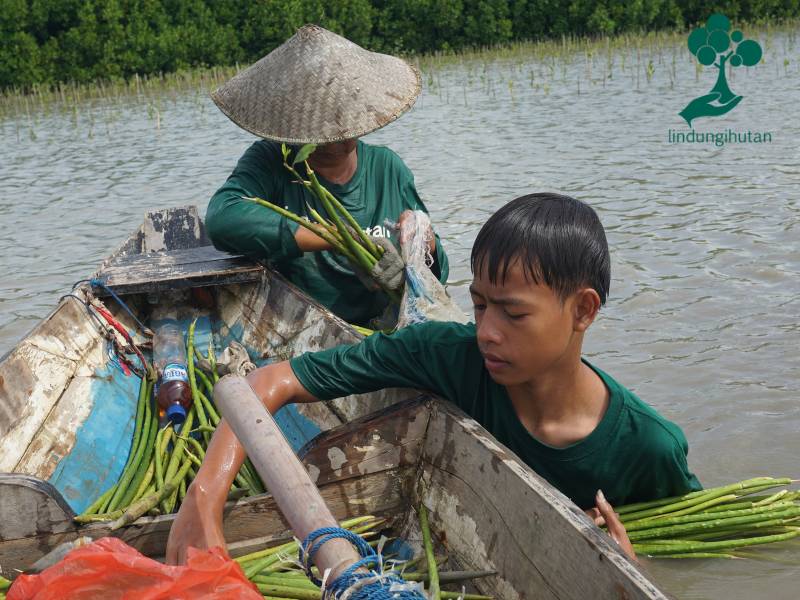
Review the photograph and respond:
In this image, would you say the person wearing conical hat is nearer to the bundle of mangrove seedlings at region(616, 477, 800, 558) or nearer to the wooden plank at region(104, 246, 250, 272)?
the wooden plank at region(104, 246, 250, 272)

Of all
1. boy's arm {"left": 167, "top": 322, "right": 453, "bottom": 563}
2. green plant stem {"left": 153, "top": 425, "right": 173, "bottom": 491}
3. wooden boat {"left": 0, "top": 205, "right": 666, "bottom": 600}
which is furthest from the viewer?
green plant stem {"left": 153, "top": 425, "right": 173, "bottom": 491}

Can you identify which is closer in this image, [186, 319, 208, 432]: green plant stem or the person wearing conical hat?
[186, 319, 208, 432]: green plant stem

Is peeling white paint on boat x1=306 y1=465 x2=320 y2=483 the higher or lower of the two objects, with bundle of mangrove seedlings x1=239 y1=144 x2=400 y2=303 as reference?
lower

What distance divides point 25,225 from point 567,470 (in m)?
A: 7.91

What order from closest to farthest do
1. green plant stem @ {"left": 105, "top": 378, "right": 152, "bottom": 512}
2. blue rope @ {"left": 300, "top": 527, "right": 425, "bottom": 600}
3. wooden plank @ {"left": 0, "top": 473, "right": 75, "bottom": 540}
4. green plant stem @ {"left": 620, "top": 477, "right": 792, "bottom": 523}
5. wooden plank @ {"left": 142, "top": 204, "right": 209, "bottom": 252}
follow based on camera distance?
blue rope @ {"left": 300, "top": 527, "right": 425, "bottom": 600}, wooden plank @ {"left": 0, "top": 473, "right": 75, "bottom": 540}, green plant stem @ {"left": 620, "top": 477, "right": 792, "bottom": 523}, green plant stem @ {"left": 105, "top": 378, "right": 152, "bottom": 512}, wooden plank @ {"left": 142, "top": 204, "right": 209, "bottom": 252}

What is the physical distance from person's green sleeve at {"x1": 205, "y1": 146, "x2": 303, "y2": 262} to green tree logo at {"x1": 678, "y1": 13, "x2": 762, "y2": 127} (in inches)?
313

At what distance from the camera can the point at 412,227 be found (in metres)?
3.33

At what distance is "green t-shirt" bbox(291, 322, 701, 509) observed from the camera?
2.01 m

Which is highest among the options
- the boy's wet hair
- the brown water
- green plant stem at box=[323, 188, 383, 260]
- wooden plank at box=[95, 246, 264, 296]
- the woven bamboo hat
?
the woven bamboo hat

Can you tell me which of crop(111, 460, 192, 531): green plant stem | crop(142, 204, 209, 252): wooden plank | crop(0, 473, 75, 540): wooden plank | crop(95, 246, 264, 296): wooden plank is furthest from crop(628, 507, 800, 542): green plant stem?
crop(142, 204, 209, 252): wooden plank

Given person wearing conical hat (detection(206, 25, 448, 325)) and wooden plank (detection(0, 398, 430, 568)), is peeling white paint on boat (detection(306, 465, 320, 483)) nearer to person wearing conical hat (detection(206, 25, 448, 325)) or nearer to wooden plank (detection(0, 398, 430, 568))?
wooden plank (detection(0, 398, 430, 568))

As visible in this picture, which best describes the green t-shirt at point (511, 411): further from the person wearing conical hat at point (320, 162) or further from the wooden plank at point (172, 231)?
the wooden plank at point (172, 231)

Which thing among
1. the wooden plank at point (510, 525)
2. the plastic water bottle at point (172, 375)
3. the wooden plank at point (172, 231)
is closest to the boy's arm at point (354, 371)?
the wooden plank at point (510, 525)

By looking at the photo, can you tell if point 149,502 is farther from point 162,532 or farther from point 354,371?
point 354,371
